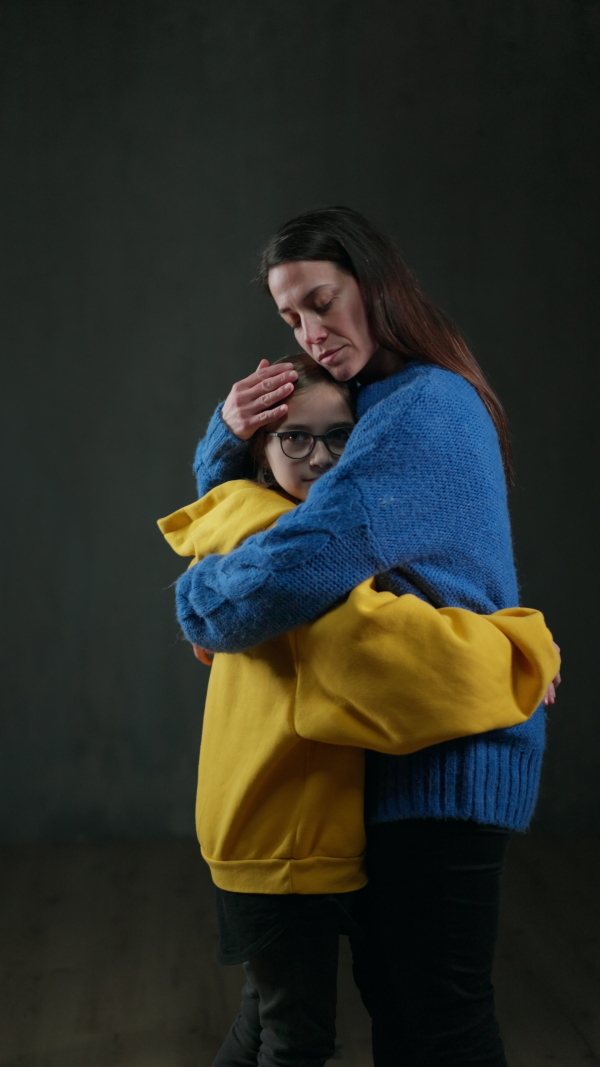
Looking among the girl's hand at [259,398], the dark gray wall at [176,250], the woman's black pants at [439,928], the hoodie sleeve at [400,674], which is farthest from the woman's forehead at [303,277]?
the dark gray wall at [176,250]

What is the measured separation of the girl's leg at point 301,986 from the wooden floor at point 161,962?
2.43ft

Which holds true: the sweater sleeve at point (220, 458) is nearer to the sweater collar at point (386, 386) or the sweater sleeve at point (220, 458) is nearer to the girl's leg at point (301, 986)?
the sweater collar at point (386, 386)

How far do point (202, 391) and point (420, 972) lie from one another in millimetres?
2268

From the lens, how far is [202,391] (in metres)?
3.24

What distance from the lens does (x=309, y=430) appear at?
4.58 ft

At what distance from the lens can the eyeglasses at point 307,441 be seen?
54.5 inches

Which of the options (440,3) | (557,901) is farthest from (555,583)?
(440,3)

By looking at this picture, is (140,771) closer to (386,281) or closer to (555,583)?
(555,583)

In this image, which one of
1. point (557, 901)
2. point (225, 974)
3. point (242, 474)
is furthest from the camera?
point (557, 901)

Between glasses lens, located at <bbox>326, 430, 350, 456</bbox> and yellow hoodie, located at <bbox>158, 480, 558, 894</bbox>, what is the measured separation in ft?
0.38

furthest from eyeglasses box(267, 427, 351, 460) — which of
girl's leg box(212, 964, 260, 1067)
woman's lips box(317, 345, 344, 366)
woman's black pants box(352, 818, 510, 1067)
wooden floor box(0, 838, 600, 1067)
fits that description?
wooden floor box(0, 838, 600, 1067)

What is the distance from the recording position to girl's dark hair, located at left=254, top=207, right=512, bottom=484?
4.50 ft

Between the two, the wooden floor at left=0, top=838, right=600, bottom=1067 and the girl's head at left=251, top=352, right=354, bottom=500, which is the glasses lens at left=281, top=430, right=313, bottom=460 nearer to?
the girl's head at left=251, top=352, right=354, bottom=500

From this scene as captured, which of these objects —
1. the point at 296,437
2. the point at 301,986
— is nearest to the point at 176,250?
the point at 296,437
